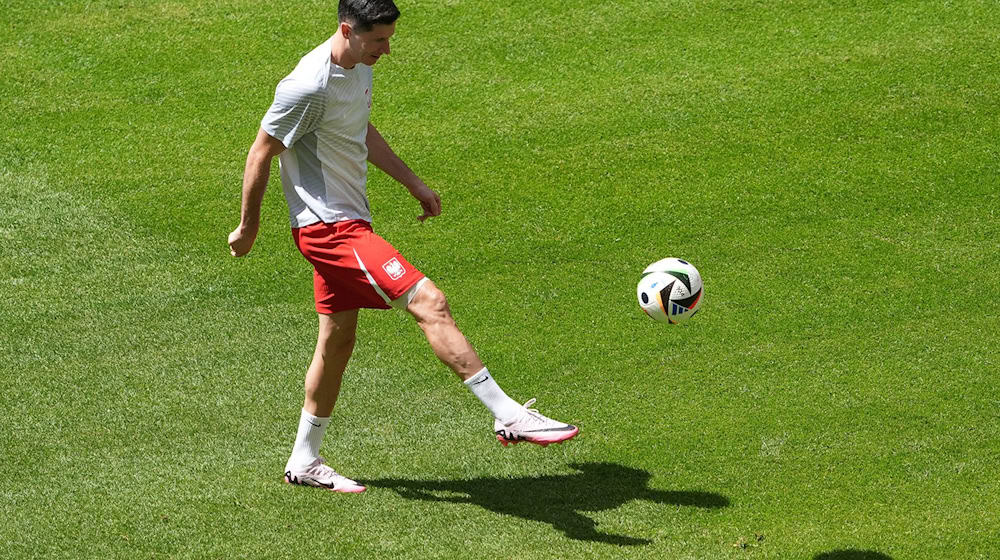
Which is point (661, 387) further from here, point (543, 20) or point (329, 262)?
point (543, 20)

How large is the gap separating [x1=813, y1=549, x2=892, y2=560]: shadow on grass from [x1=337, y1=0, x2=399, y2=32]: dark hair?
10.2 ft

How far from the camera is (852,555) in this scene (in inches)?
216

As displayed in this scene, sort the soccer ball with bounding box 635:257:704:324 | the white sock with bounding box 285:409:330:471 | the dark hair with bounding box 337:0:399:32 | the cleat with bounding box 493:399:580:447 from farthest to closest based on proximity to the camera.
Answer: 1. the soccer ball with bounding box 635:257:704:324
2. the white sock with bounding box 285:409:330:471
3. the cleat with bounding box 493:399:580:447
4. the dark hair with bounding box 337:0:399:32

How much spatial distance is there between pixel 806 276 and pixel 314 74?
4.07m

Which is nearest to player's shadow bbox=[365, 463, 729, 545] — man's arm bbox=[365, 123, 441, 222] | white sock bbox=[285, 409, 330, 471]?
white sock bbox=[285, 409, 330, 471]

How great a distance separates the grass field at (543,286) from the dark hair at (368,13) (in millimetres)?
2328

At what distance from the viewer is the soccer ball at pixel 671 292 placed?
670 centimetres

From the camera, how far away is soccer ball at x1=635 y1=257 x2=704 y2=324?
6695mm

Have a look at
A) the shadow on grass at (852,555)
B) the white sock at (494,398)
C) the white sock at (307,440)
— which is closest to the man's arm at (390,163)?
the white sock at (494,398)

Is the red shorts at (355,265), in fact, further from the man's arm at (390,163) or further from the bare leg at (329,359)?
the man's arm at (390,163)

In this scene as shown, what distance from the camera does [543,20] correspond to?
11648 millimetres

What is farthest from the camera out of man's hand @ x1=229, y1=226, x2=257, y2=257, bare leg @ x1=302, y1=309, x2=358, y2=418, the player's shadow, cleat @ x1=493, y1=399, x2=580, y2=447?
bare leg @ x1=302, y1=309, x2=358, y2=418

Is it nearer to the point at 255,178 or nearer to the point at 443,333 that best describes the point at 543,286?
the point at 443,333

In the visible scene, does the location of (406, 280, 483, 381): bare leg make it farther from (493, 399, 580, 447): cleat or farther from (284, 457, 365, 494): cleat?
(284, 457, 365, 494): cleat
